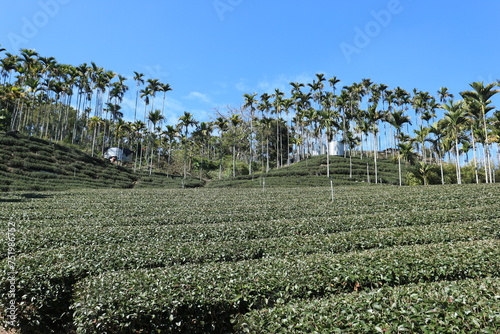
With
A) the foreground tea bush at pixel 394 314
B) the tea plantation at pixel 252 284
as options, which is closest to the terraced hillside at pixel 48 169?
the tea plantation at pixel 252 284

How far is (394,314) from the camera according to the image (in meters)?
5.14

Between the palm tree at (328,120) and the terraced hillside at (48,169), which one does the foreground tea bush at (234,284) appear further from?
the palm tree at (328,120)

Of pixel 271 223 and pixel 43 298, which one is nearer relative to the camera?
pixel 43 298

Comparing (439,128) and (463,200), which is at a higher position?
(439,128)

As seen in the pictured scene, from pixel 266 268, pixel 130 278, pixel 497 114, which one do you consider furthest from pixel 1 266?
pixel 497 114

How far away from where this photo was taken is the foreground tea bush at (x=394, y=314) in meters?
4.78

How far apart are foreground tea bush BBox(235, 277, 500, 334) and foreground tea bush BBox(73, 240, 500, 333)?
2.44ft

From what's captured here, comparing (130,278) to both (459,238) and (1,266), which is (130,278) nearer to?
(1,266)

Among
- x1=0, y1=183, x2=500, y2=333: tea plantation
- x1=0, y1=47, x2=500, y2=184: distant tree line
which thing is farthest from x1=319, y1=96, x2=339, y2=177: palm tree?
x1=0, y1=183, x2=500, y2=333: tea plantation

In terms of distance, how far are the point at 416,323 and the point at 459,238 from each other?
347 inches

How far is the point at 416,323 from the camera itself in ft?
16.2

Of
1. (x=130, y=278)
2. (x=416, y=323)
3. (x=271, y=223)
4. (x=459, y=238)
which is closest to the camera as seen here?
(x=416, y=323)

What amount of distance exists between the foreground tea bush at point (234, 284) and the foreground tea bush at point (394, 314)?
2.44 feet

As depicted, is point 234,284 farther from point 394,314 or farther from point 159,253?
point 159,253
